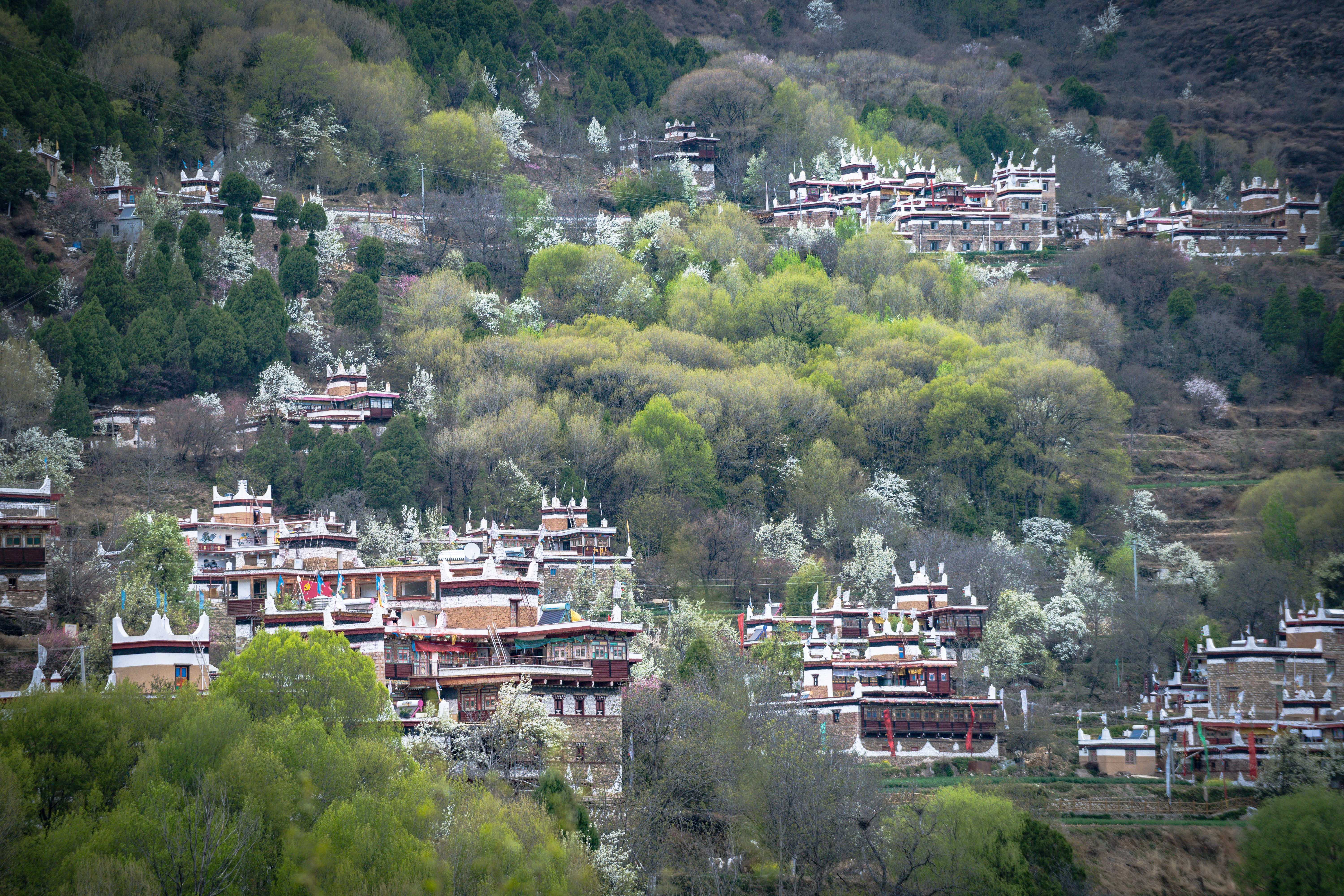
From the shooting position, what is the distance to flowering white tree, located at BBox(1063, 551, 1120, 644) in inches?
2675

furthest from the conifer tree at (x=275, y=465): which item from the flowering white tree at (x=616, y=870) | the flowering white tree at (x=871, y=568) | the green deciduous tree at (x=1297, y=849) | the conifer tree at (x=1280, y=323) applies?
the conifer tree at (x=1280, y=323)

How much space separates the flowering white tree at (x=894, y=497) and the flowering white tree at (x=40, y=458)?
3542 centimetres

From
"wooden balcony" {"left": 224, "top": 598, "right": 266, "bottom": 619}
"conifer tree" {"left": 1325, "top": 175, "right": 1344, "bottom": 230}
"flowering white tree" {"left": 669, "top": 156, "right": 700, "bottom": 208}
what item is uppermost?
"flowering white tree" {"left": 669, "top": 156, "right": 700, "bottom": 208}

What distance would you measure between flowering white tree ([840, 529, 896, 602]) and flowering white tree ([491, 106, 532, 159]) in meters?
58.9

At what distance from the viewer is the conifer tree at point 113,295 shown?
254 feet

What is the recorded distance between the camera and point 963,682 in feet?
203

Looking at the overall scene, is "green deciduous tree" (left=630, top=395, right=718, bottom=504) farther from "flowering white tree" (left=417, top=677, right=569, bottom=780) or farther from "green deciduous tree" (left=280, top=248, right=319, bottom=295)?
"flowering white tree" (left=417, top=677, right=569, bottom=780)

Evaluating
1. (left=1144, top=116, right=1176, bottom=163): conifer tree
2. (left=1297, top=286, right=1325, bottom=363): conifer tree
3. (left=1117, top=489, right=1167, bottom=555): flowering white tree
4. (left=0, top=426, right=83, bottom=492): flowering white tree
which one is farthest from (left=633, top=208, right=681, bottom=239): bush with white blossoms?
(left=1144, top=116, right=1176, bottom=163): conifer tree

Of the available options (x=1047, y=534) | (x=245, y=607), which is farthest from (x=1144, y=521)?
(x=245, y=607)

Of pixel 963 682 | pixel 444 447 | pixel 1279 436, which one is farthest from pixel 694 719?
pixel 1279 436

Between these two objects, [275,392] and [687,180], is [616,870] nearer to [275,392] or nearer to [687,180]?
[275,392]

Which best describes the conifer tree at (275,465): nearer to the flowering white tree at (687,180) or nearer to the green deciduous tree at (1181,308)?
the flowering white tree at (687,180)

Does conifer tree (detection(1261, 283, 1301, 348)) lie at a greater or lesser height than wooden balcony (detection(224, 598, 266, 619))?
greater

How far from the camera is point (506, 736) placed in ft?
142
